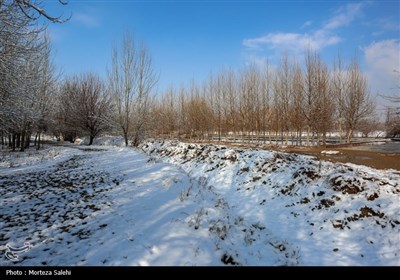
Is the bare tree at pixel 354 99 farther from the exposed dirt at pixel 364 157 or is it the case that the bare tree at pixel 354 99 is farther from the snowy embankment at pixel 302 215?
the snowy embankment at pixel 302 215

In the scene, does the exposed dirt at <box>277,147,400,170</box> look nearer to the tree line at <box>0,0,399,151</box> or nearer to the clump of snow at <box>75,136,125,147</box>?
the tree line at <box>0,0,399,151</box>

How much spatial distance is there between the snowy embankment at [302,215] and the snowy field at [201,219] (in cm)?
3

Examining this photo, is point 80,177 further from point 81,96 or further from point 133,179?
point 81,96

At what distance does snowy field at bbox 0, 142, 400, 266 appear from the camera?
4.11 metres

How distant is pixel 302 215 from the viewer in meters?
7.48

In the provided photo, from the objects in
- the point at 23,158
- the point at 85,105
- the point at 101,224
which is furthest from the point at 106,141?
the point at 101,224

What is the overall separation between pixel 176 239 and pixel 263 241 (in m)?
2.11

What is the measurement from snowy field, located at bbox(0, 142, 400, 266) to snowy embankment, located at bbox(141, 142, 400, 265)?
3 centimetres

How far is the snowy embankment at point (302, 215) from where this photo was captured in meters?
5.07

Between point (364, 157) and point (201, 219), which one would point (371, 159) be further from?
point (201, 219)

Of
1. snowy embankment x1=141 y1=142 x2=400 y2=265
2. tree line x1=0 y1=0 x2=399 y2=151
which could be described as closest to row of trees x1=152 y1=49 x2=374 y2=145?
tree line x1=0 y1=0 x2=399 y2=151

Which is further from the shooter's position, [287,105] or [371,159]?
[287,105]

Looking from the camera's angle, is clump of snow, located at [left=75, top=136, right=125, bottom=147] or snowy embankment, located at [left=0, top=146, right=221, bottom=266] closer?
snowy embankment, located at [left=0, top=146, right=221, bottom=266]

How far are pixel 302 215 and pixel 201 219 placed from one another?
3.71 metres
